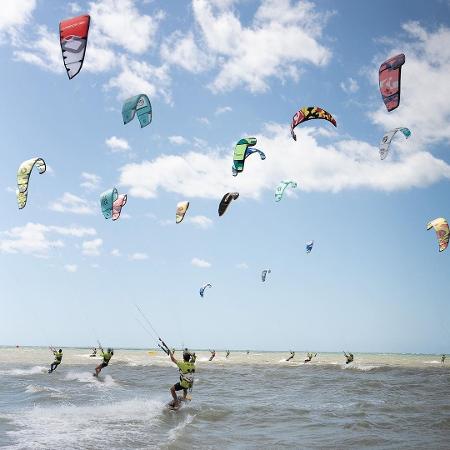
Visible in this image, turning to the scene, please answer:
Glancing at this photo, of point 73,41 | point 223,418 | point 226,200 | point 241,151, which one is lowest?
point 223,418

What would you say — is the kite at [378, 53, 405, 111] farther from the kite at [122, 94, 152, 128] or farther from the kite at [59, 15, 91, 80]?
the kite at [122, 94, 152, 128]

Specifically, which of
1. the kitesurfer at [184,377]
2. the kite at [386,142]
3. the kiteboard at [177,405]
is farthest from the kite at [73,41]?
the kite at [386,142]

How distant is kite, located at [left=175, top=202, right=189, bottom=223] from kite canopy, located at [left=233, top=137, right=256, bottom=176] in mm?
5872

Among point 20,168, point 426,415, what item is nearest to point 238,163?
point 20,168

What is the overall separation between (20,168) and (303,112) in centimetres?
1131

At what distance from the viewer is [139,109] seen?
58.4 ft

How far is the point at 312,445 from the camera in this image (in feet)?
30.3

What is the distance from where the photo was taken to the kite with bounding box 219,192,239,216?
66.7 feet

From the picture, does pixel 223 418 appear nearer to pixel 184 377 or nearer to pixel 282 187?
pixel 184 377

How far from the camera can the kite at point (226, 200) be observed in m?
20.3

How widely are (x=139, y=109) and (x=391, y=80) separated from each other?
9244 mm

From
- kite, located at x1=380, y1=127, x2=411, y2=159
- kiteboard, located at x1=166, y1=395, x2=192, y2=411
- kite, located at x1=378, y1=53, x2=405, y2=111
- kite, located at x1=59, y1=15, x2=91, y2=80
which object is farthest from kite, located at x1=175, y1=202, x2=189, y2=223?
kite, located at x1=59, y1=15, x2=91, y2=80

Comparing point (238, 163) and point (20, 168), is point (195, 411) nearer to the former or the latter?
point (238, 163)

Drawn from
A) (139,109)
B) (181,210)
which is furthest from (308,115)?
(181,210)
